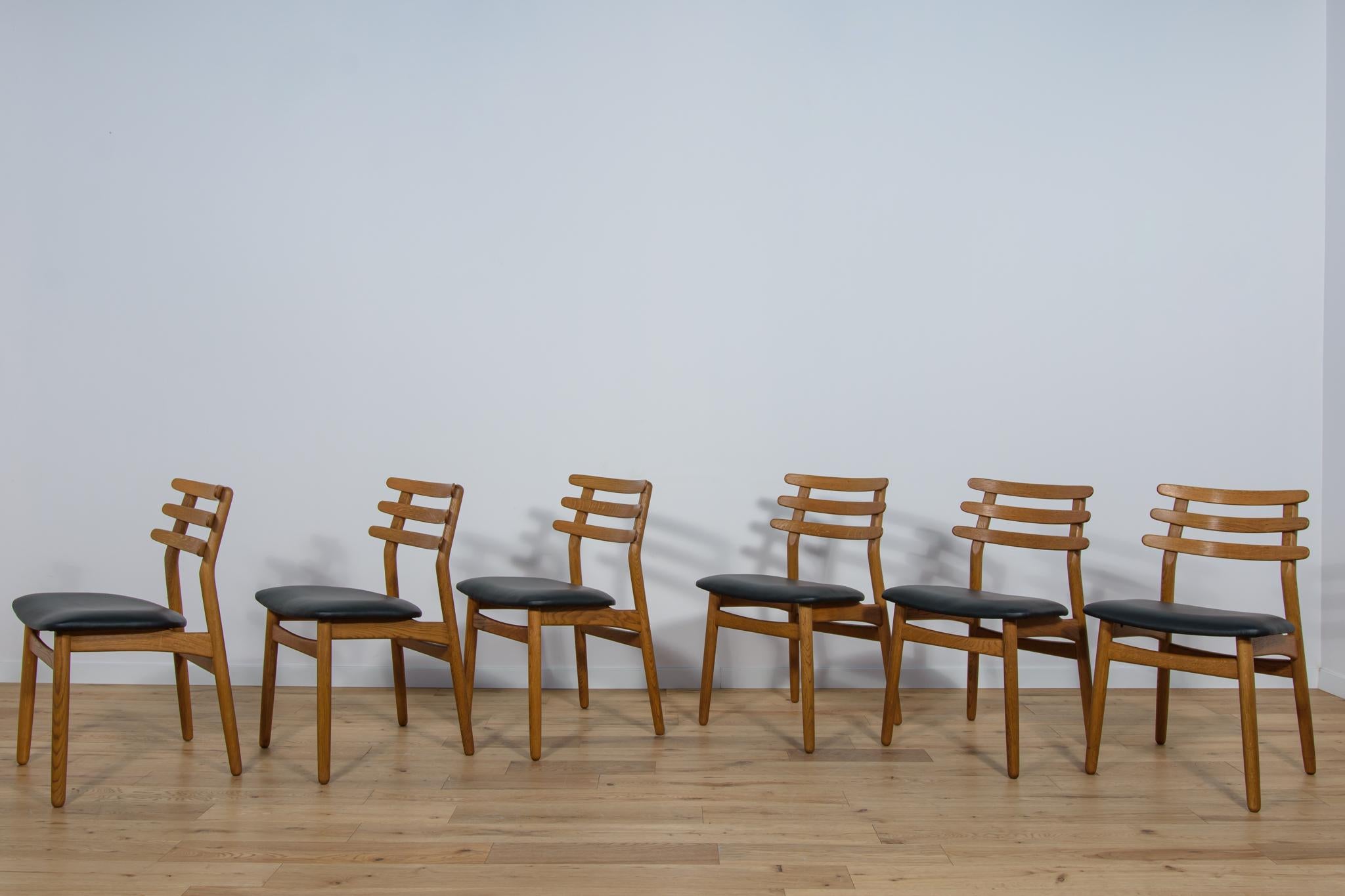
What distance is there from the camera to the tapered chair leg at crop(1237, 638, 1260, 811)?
2.55 meters

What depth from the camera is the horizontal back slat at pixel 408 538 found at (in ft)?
9.92

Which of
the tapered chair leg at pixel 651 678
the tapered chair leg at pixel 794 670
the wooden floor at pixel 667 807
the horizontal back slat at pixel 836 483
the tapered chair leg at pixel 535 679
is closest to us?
the wooden floor at pixel 667 807

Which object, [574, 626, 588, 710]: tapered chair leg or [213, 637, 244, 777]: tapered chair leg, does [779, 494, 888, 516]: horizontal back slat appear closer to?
[574, 626, 588, 710]: tapered chair leg

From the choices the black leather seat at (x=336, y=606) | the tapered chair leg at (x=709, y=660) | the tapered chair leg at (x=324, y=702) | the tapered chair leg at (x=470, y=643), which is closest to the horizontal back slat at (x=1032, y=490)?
the tapered chair leg at (x=709, y=660)

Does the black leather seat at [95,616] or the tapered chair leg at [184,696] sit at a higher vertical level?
the black leather seat at [95,616]

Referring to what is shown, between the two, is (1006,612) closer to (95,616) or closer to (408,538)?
(408,538)

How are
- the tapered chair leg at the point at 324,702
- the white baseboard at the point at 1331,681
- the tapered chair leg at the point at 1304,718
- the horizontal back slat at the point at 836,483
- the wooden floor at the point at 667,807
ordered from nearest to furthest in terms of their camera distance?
the wooden floor at the point at 667,807, the tapered chair leg at the point at 324,702, the tapered chair leg at the point at 1304,718, the horizontal back slat at the point at 836,483, the white baseboard at the point at 1331,681

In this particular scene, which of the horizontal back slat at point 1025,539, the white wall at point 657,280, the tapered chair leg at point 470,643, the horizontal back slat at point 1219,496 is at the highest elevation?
the white wall at point 657,280

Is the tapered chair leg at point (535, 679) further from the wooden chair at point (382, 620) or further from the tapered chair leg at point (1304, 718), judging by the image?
the tapered chair leg at point (1304, 718)

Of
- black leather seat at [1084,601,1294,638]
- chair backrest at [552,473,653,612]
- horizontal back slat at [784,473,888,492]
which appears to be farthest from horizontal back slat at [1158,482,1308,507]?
chair backrest at [552,473,653,612]

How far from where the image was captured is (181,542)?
2.87 meters

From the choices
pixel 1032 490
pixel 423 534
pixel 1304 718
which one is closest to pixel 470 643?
pixel 423 534

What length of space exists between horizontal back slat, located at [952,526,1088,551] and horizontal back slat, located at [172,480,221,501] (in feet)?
7.91

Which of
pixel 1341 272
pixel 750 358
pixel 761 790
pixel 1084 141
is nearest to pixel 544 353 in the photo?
pixel 750 358
